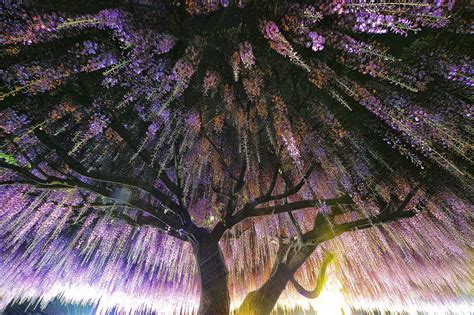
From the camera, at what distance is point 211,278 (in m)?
4.54

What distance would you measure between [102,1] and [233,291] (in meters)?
9.53

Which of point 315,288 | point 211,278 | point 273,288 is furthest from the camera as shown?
point 315,288

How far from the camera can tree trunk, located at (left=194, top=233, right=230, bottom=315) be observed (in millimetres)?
4363

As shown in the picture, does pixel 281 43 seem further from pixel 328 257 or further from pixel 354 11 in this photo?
pixel 328 257

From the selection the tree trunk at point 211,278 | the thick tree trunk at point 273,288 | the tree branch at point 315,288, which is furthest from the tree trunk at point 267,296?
the tree trunk at point 211,278

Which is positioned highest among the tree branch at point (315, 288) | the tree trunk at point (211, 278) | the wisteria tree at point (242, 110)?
the wisteria tree at point (242, 110)

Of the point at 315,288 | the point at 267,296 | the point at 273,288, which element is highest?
the point at 315,288

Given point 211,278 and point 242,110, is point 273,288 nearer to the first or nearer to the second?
point 211,278

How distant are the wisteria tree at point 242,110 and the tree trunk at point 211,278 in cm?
2

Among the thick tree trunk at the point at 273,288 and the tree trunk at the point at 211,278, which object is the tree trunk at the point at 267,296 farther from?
the tree trunk at the point at 211,278

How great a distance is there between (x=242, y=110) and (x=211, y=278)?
8.87ft

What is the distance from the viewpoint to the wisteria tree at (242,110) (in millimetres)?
3658

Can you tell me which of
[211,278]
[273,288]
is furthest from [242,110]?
[273,288]

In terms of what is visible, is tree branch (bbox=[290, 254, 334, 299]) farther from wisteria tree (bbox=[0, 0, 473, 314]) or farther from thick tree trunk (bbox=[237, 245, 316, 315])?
thick tree trunk (bbox=[237, 245, 316, 315])
